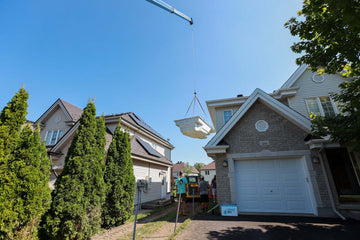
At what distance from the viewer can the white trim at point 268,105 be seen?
7609 millimetres

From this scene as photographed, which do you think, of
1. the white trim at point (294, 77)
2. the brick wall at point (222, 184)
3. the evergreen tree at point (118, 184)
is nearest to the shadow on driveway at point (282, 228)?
the brick wall at point (222, 184)

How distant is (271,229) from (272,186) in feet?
9.00

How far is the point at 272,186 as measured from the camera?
762 cm

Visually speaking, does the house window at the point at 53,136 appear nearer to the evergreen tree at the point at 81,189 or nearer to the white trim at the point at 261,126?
the evergreen tree at the point at 81,189

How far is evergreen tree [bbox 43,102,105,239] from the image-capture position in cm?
518

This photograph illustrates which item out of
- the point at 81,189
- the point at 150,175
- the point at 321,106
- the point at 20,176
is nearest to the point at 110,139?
the point at 150,175

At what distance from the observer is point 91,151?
638cm

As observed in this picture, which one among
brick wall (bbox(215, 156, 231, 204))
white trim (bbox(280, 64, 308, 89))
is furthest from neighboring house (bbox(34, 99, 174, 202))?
white trim (bbox(280, 64, 308, 89))

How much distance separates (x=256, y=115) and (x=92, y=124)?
26.5ft

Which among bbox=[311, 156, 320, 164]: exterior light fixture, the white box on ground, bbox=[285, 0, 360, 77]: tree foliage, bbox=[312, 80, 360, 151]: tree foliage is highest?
bbox=[285, 0, 360, 77]: tree foliage

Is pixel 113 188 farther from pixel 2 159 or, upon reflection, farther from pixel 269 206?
pixel 269 206

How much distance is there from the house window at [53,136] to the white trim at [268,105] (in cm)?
1290

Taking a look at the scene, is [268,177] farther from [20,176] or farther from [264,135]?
[20,176]

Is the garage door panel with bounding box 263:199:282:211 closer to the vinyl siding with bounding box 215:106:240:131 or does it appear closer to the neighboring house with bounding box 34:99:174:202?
the vinyl siding with bounding box 215:106:240:131
